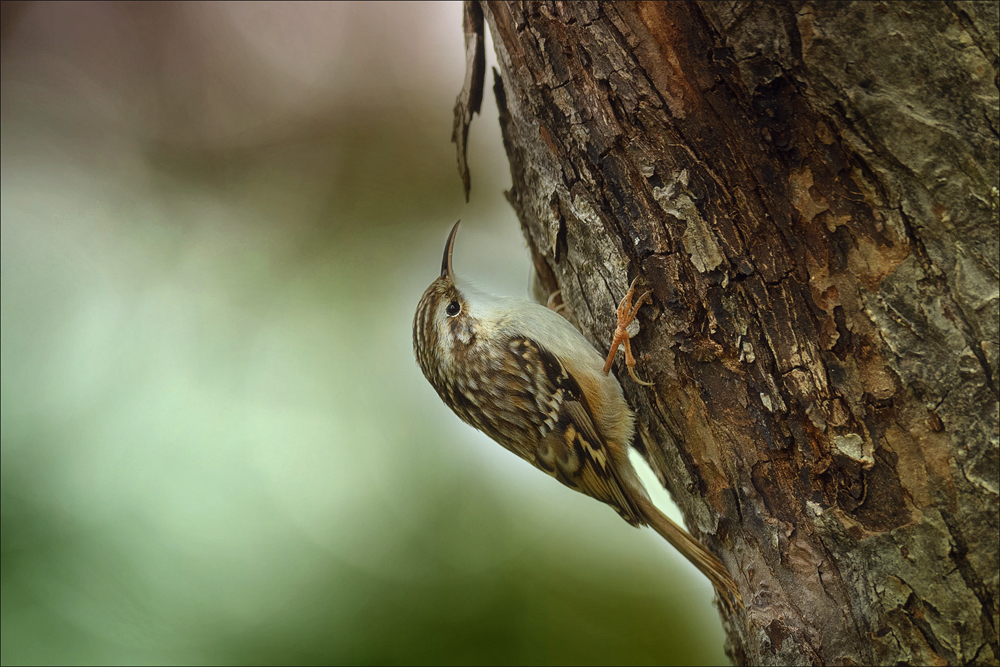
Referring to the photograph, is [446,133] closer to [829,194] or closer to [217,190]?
[217,190]

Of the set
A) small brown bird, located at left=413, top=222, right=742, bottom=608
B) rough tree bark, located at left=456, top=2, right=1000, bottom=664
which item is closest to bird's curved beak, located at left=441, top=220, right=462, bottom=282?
small brown bird, located at left=413, top=222, right=742, bottom=608

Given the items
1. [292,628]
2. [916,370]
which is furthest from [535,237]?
[292,628]

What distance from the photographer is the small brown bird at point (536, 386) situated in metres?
1.41

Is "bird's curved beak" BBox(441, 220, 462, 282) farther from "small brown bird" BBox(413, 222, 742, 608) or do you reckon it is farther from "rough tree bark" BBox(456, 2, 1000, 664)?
"rough tree bark" BBox(456, 2, 1000, 664)

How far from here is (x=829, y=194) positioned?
91 centimetres

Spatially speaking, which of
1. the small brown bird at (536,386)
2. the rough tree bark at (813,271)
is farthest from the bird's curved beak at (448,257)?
the rough tree bark at (813,271)

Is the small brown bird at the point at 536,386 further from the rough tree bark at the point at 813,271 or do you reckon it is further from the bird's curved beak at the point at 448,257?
the rough tree bark at the point at 813,271

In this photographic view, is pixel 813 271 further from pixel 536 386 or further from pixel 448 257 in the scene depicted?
pixel 448 257

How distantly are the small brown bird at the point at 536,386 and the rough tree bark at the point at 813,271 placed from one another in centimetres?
23

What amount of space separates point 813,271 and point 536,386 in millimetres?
777

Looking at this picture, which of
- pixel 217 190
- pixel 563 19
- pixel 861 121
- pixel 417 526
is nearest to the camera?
A: pixel 861 121

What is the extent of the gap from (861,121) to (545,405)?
0.95m

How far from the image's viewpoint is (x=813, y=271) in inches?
36.8

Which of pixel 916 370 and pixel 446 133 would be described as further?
pixel 446 133
